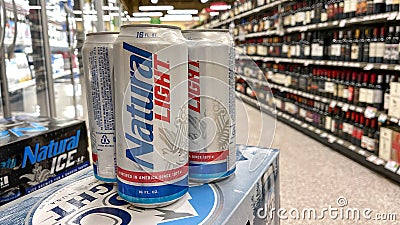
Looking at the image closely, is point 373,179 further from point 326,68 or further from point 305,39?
→ point 305,39

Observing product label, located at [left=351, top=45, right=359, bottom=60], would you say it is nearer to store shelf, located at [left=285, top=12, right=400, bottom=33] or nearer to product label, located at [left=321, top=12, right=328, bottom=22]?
store shelf, located at [left=285, top=12, right=400, bottom=33]

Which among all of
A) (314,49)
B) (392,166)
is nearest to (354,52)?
(314,49)

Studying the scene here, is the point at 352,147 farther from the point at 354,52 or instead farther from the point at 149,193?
the point at 149,193

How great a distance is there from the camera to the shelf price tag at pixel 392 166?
2987 mm

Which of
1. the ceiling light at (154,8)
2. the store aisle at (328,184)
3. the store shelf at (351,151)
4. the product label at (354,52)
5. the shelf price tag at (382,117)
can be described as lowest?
the store aisle at (328,184)

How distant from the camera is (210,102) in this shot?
81 centimetres

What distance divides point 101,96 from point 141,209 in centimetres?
25

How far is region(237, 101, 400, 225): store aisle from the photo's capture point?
260 cm

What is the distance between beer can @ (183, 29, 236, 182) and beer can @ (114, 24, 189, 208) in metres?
0.07

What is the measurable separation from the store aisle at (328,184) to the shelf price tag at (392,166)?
0.12 meters

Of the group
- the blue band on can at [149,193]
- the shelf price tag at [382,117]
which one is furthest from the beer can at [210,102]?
the shelf price tag at [382,117]

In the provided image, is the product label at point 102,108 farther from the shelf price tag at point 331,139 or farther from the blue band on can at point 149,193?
Answer: the shelf price tag at point 331,139

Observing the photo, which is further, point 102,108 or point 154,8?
point 154,8

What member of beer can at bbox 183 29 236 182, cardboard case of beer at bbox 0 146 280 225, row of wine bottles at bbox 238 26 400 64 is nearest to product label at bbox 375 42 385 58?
row of wine bottles at bbox 238 26 400 64
